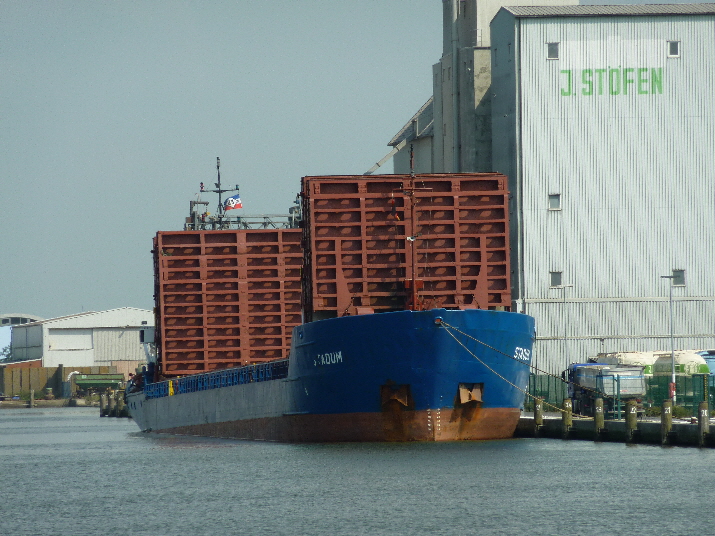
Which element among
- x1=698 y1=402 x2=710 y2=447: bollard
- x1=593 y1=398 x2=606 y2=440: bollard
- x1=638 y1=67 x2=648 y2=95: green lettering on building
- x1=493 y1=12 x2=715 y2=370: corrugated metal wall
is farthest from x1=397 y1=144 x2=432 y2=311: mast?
x1=638 y1=67 x2=648 y2=95: green lettering on building

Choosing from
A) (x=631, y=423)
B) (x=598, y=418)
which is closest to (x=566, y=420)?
(x=598, y=418)

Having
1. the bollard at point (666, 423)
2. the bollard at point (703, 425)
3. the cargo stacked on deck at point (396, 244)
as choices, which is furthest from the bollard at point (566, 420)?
the bollard at point (703, 425)

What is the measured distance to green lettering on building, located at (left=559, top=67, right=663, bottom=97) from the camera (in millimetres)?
66250

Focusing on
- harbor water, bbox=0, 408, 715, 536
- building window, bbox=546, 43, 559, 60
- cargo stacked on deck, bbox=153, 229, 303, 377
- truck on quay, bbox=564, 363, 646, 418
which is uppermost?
building window, bbox=546, 43, 559, 60

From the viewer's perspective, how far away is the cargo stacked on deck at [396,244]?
43.7 meters

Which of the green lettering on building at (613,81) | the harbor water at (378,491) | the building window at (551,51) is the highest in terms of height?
the building window at (551,51)

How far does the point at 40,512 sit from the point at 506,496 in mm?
11343

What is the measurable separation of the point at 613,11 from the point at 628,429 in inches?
1285

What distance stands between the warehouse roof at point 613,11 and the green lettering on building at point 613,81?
2.84 meters

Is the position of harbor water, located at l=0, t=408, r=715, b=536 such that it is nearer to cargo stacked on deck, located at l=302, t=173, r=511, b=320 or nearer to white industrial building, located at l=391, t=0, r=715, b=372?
cargo stacked on deck, located at l=302, t=173, r=511, b=320

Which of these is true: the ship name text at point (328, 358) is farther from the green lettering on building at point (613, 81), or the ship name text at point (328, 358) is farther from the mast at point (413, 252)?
the green lettering on building at point (613, 81)

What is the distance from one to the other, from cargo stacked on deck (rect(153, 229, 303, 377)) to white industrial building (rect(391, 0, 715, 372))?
13.4 meters

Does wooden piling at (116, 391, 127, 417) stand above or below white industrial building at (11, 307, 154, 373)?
below

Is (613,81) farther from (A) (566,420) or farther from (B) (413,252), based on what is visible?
(B) (413,252)
